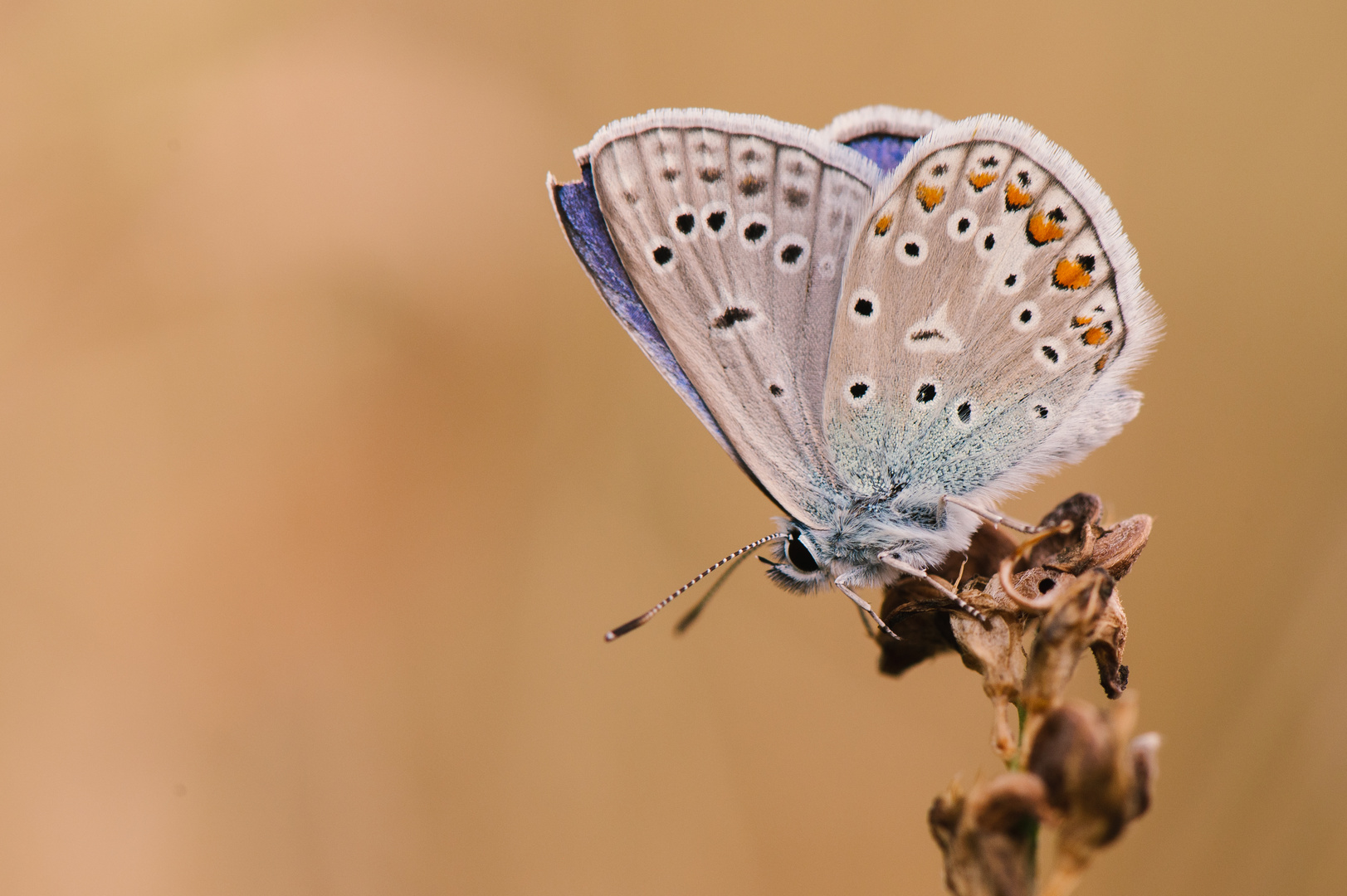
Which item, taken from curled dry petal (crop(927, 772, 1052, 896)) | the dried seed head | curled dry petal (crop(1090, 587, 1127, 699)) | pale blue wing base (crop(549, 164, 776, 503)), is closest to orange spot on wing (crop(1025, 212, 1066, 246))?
Answer: pale blue wing base (crop(549, 164, 776, 503))

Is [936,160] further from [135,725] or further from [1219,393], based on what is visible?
[135,725]

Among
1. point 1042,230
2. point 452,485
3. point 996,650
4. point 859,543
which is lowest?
point 996,650

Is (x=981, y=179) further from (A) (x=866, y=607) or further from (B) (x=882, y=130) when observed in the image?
(A) (x=866, y=607)

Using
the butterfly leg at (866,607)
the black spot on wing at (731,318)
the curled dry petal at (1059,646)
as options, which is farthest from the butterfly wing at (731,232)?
the curled dry petal at (1059,646)

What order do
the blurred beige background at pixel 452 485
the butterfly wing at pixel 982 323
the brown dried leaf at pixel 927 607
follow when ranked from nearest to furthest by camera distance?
the brown dried leaf at pixel 927 607, the butterfly wing at pixel 982 323, the blurred beige background at pixel 452 485

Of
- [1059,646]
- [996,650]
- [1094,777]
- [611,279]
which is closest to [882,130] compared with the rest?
[611,279]

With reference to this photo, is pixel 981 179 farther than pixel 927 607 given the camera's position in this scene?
Yes

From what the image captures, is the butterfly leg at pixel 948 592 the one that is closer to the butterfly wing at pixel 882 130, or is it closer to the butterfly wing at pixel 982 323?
the butterfly wing at pixel 982 323

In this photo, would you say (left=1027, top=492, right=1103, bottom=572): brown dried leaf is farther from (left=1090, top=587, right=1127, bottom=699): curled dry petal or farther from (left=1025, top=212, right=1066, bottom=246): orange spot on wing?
(left=1025, top=212, right=1066, bottom=246): orange spot on wing
